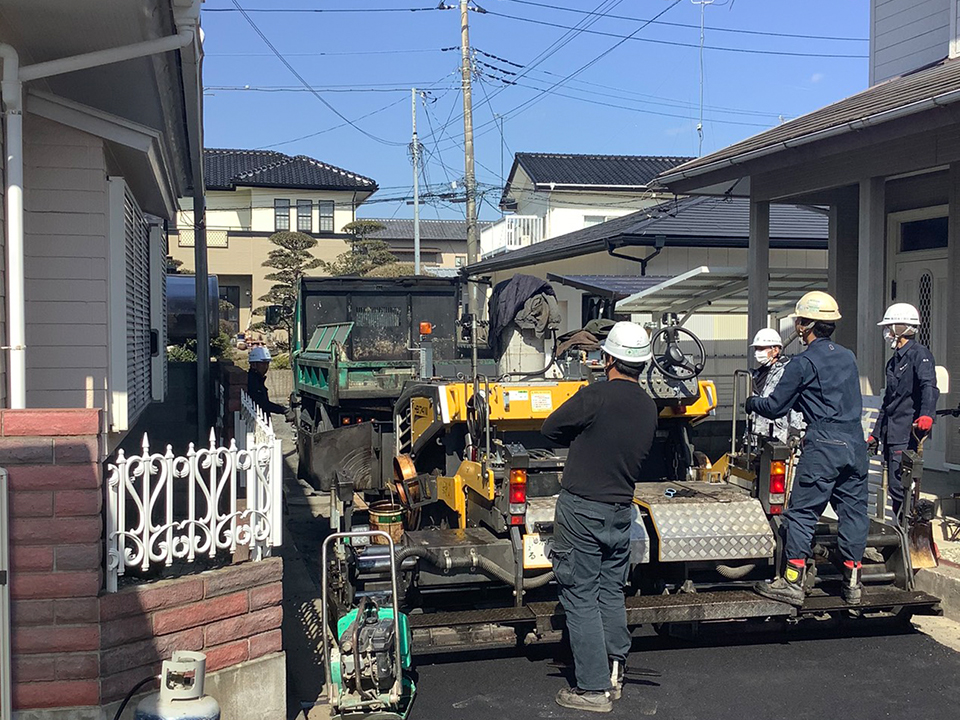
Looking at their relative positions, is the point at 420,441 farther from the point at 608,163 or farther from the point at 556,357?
the point at 608,163

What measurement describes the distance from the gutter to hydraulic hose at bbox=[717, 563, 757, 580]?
165 inches

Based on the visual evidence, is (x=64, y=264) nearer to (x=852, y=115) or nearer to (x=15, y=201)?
(x=15, y=201)

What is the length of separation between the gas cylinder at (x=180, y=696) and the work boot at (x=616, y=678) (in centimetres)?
215

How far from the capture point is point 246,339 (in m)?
29.4

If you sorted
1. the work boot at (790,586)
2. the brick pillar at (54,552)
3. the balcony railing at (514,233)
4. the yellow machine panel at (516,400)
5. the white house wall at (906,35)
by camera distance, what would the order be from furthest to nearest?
1. the balcony railing at (514,233)
2. the white house wall at (906,35)
3. the yellow machine panel at (516,400)
4. the work boot at (790,586)
5. the brick pillar at (54,552)

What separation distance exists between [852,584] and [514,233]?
2340 centimetres

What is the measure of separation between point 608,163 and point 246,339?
14015mm

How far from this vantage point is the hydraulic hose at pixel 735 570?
610cm

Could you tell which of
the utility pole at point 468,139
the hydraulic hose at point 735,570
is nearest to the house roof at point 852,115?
the hydraulic hose at point 735,570

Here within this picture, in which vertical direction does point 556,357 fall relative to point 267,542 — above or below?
above

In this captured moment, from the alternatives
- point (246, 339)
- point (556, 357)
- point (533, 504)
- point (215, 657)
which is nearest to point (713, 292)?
point (556, 357)

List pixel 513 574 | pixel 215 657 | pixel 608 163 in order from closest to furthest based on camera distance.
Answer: pixel 215 657
pixel 513 574
pixel 608 163

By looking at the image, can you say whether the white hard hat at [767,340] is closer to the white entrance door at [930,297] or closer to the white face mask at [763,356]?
the white face mask at [763,356]

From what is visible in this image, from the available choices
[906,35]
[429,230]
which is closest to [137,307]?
[906,35]
